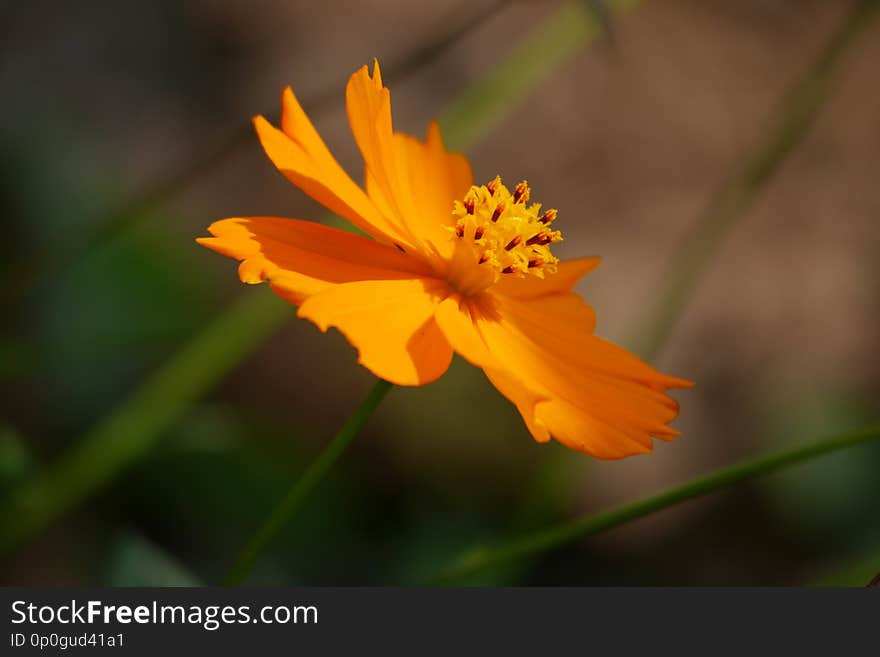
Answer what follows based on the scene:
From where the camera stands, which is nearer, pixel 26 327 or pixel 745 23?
A: pixel 26 327

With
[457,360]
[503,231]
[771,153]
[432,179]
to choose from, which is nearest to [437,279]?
[503,231]

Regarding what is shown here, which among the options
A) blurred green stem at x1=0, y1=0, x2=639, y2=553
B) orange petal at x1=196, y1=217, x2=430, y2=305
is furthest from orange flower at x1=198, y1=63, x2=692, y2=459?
blurred green stem at x1=0, y1=0, x2=639, y2=553

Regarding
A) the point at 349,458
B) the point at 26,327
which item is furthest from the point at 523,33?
the point at 26,327

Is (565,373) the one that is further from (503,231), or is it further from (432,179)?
(432,179)

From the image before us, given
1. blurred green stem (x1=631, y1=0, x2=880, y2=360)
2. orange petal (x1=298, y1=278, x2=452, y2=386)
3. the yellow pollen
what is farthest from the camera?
blurred green stem (x1=631, y1=0, x2=880, y2=360)

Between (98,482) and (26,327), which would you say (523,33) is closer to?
(26,327)

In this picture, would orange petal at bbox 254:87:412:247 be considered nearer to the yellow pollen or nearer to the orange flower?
the orange flower
